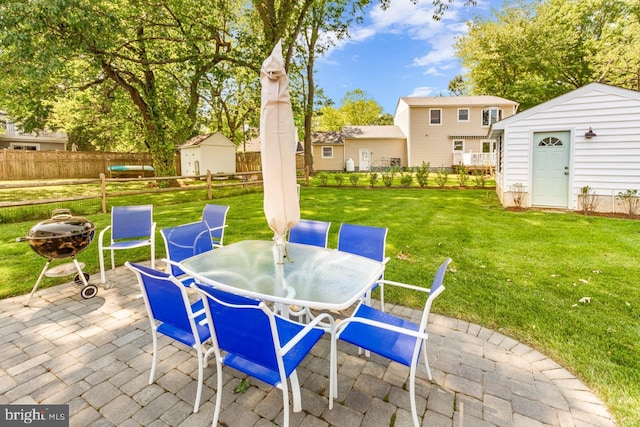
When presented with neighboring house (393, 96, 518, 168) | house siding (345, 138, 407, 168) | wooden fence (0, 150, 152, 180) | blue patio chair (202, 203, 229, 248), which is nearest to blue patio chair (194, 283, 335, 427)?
blue patio chair (202, 203, 229, 248)

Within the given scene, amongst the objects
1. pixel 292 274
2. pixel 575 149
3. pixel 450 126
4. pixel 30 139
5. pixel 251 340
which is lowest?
pixel 251 340

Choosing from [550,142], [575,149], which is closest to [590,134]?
[575,149]

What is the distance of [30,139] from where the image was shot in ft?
88.2

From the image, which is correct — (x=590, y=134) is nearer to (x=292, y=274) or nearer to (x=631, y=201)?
(x=631, y=201)

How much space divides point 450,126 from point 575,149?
1752 centimetres

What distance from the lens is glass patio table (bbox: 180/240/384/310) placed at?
7.03ft

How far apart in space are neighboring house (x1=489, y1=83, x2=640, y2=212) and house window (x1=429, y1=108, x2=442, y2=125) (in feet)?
53.7

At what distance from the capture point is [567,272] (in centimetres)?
457

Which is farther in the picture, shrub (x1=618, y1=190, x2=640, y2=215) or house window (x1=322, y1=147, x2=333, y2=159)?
house window (x1=322, y1=147, x2=333, y2=159)

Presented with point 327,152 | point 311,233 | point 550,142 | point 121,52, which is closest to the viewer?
point 311,233

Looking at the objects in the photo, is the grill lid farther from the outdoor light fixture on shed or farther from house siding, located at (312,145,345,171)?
house siding, located at (312,145,345,171)

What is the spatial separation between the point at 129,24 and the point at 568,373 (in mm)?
13856

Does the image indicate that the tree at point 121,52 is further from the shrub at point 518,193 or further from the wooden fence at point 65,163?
the shrub at point 518,193

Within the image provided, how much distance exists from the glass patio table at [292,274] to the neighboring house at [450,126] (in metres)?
24.2
